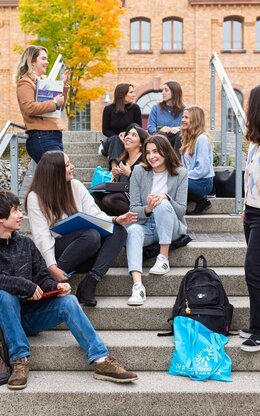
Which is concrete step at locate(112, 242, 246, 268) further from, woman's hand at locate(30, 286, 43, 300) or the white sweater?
woman's hand at locate(30, 286, 43, 300)

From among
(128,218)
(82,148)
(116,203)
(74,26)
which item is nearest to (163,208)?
(128,218)

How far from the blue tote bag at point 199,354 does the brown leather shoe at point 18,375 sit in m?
1.03

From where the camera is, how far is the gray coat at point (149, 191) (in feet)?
18.4

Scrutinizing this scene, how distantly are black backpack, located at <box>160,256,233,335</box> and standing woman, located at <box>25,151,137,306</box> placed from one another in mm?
666

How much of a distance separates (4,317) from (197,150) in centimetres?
329

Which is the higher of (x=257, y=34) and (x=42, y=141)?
(x=257, y=34)

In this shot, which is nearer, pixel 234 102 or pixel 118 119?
pixel 234 102

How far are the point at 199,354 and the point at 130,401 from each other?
0.59 metres

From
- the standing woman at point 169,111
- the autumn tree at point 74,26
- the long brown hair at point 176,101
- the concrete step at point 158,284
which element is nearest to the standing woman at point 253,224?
the concrete step at point 158,284

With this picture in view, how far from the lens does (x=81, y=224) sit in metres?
5.05

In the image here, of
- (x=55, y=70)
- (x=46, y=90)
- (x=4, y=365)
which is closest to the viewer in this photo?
(x=4, y=365)

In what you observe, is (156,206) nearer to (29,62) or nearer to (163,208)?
(163,208)

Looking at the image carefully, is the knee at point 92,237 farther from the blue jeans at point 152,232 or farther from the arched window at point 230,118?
the arched window at point 230,118

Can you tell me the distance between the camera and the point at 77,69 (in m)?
22.8
